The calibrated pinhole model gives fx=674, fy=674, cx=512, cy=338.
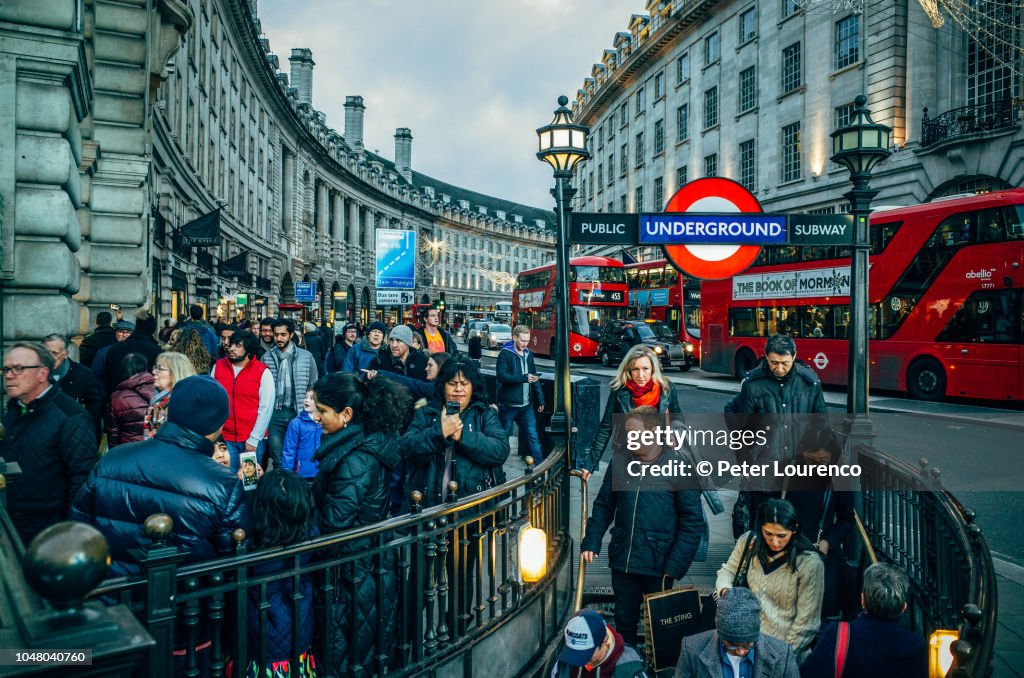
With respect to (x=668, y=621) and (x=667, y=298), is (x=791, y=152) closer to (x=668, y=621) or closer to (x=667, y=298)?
(x=667, y=298)

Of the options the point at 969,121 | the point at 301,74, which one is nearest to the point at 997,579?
the point at 969,121

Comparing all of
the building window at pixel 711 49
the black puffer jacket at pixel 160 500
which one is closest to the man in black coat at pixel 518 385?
the black puffer jacket at pixel 160 500

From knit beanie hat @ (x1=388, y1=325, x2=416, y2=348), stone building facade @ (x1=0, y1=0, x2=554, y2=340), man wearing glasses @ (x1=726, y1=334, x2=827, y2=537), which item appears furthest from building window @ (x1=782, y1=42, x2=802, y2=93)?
man wearing glasses @ (x1=726, y1=334, x2=827, y2=537)

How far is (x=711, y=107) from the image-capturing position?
37.1 metres

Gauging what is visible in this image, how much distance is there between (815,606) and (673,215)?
2840 mm

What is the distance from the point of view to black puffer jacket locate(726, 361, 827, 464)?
527 centimetres

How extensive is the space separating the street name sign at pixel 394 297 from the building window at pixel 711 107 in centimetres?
2599

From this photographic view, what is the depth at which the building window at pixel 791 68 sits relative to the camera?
99.4 ft

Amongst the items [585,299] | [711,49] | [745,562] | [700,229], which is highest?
[711,49]

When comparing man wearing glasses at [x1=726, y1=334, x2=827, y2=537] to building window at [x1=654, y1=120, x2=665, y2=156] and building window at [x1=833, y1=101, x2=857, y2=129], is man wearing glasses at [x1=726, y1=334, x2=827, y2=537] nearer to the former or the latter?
building window at [x1=833, y1=101, x2=857, y2=129]

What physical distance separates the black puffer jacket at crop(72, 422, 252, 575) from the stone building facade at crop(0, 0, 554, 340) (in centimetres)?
695

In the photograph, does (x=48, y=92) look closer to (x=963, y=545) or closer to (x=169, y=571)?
(x=169, y=571)

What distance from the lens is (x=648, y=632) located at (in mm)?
3717

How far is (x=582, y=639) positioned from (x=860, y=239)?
433cm
